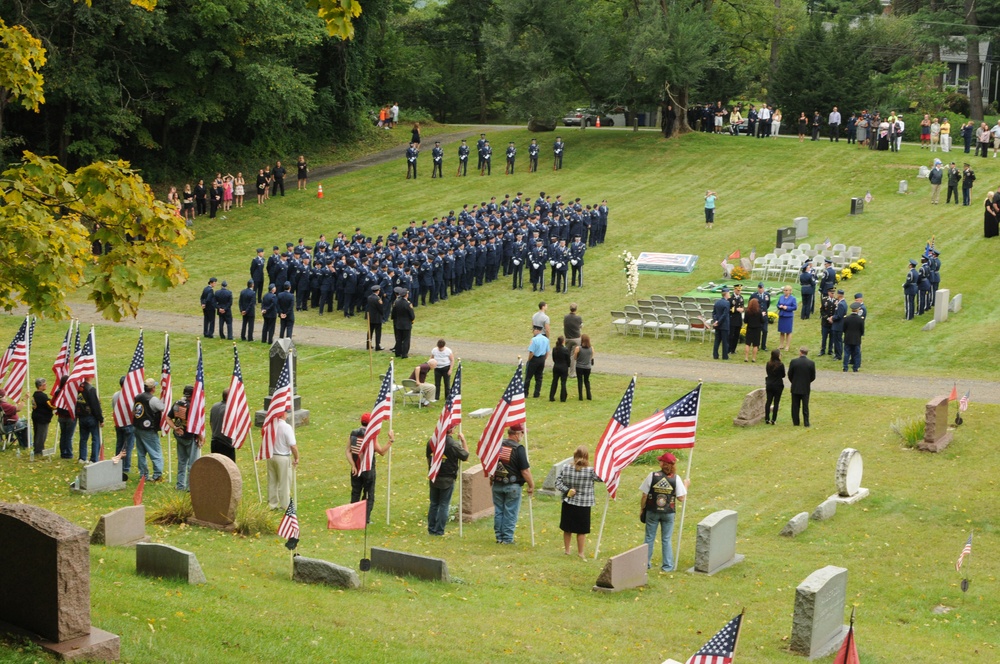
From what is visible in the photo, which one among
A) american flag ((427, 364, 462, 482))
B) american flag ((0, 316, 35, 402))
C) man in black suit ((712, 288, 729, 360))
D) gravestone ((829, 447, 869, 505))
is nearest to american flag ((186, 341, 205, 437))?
american flag ((427, 364, 462, 482))

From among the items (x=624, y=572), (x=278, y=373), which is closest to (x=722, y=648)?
(x=624, y=572)

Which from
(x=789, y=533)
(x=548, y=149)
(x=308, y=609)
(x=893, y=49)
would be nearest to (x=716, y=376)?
(x=789, y=533)

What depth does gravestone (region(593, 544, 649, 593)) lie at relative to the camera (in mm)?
13742

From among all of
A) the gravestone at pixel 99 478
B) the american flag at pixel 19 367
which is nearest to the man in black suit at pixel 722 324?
the gravestone at pixel 99 478

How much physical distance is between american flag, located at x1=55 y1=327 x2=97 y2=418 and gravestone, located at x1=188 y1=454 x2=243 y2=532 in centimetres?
468

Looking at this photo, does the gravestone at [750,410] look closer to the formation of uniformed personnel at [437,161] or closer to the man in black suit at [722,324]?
the man in black suit at [722,324]

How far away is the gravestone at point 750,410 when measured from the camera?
75.2ft

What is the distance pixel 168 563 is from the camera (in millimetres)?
12969

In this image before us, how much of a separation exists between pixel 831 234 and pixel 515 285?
40.5 feet

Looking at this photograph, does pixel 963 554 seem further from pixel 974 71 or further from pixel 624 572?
pixel 974 71

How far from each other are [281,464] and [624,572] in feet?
19.2

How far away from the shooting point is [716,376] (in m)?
27.3

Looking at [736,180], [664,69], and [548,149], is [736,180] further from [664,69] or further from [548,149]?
[548,149]

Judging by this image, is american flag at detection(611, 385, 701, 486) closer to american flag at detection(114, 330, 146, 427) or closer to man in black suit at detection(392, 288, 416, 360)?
american flag at detection(114, 330, 146, 427)
